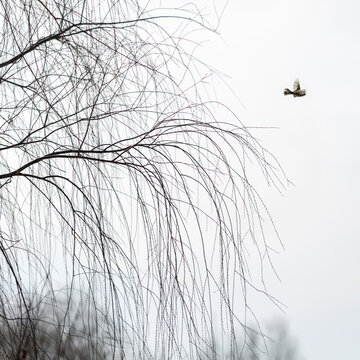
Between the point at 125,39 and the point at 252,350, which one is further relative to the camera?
the point at 125,39

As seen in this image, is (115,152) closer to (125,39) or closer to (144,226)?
(144,226)

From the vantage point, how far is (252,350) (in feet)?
6.98

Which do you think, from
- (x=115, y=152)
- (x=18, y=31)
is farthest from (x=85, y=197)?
(x=18, y=31)

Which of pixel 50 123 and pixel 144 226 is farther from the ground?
pixel 50 123

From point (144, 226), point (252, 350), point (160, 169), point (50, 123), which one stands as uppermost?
point (50, 123)

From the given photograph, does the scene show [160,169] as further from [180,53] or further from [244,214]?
[180,53]

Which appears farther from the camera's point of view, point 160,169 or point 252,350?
point 160,169

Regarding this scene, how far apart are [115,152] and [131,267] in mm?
327

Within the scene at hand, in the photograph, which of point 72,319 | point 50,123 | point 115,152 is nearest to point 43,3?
point 50,123

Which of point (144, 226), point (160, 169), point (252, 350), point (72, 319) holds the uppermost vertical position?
point (160, 169)

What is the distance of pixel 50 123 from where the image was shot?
8.13ft

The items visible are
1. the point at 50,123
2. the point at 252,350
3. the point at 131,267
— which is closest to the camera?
the point at 252,350

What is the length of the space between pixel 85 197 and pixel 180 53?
582mm

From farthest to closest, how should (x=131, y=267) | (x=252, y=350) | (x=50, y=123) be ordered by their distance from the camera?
(x=50, y=123) → (x=131, y=267) → (x=252, y=350)
